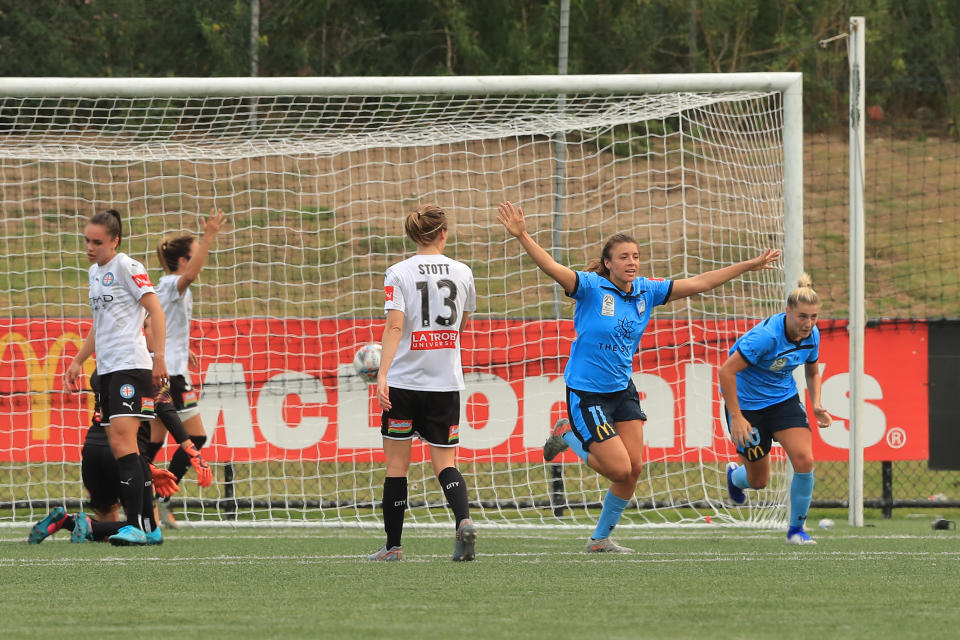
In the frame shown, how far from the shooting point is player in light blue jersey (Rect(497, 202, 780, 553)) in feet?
21.9

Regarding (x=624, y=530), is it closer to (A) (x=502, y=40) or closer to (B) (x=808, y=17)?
(A) (x=502, y=40)

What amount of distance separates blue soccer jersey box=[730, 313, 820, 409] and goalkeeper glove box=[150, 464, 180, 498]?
347 centimetres

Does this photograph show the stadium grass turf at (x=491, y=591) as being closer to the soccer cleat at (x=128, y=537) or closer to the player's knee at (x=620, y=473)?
the soccer cleat at (x=128, y=537)

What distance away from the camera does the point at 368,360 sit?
31.5 ft

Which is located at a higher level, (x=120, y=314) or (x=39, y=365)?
(x=120, y=314)

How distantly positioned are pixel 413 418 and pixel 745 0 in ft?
57.6

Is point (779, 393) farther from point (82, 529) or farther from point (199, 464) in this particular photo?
point (82, 529)

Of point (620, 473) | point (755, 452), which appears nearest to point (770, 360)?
point (755, 452)

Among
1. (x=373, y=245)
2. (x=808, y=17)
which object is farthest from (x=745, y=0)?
(x=373, y=245)

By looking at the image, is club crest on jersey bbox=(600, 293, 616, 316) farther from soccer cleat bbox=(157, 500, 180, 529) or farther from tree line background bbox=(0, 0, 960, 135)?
tree line background bbox=(0, 0, 960, 135)

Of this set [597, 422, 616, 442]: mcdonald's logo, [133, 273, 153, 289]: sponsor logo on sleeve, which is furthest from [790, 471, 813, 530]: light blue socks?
[133, 273, 153, 289]: sponsor logo on sleeve

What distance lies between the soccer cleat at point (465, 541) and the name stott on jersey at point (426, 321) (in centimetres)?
65

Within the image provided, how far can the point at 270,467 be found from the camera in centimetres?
1000

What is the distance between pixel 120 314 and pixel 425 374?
1970mm
